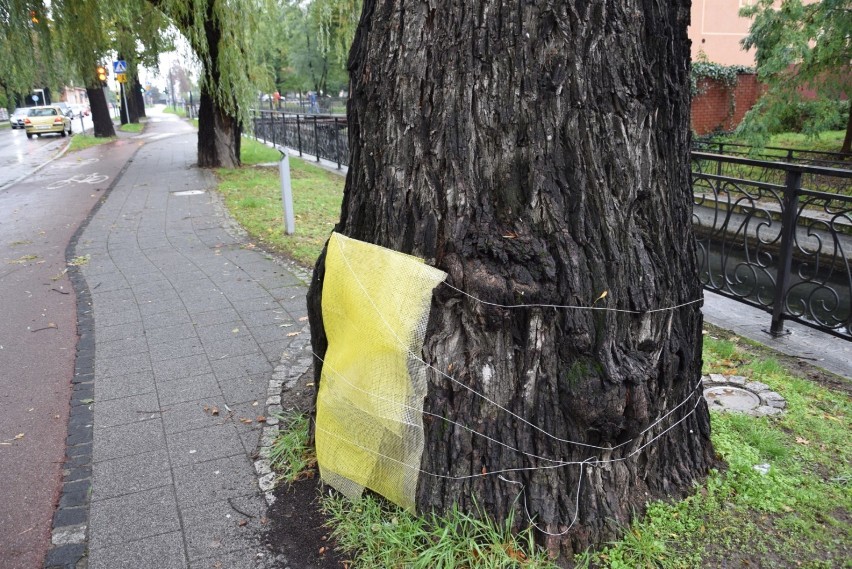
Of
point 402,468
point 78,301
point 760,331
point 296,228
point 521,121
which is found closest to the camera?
point 521,121

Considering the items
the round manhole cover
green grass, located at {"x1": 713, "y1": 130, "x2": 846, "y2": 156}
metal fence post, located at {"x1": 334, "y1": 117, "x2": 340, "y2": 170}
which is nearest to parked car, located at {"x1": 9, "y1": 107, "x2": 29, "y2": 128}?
metal fence post, located at {"x1": 334, "y1": 117, "x2": 340, "y2": 170}

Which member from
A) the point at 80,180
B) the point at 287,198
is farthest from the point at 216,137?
the point at 287,198

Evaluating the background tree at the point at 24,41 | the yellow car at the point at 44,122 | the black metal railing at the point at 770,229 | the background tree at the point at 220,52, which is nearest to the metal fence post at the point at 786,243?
the black metal railing at the point at 770,229

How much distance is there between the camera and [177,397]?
4.16 meters

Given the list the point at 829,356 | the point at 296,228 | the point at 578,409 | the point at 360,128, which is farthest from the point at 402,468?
the point at 296,228

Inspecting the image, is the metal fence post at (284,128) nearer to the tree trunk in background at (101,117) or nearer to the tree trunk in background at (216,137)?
the tree trunk in background at (216,137)

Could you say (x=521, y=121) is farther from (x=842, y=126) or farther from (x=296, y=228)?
(x=842, y=126)

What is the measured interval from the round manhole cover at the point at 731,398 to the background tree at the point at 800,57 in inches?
540

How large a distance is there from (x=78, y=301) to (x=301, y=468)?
14.0ft

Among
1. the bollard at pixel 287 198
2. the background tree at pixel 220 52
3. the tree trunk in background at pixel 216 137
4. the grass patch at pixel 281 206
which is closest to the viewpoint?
the grass patch at pixel 281 206

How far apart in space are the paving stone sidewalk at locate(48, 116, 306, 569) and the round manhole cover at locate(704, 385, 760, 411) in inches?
105

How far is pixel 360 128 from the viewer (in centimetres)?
286

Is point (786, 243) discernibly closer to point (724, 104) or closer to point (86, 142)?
point (724, 104)

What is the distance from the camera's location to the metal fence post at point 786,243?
5004 mm
